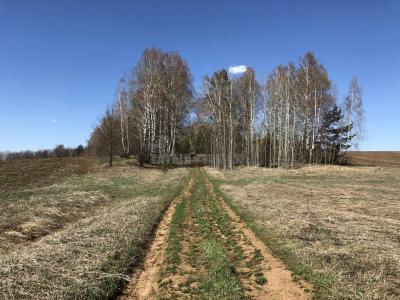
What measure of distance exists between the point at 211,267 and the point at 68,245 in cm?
396

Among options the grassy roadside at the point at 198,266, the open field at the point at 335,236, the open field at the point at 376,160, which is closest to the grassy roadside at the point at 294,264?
the open field at the point at 335,236

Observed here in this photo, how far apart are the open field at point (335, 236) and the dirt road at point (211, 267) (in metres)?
0.49

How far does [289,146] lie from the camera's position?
54.3 meters

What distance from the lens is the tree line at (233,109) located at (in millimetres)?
50250

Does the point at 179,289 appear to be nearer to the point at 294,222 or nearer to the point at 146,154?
the point at 294,222

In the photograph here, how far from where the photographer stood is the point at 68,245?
991 cm

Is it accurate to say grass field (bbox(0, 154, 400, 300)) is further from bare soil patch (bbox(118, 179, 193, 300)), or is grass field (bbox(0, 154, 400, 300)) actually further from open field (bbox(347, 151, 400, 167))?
open field (bbox(347, 151, 400, 167))

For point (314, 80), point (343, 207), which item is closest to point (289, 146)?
point (314, 80)

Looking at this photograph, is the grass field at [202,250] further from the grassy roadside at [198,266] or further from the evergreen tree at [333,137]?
the evergreen tree at [333,137]

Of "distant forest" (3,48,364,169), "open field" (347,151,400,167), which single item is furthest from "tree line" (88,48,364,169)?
"open field" (347,151,400,167)

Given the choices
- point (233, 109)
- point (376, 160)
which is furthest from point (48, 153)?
point (376, 160)

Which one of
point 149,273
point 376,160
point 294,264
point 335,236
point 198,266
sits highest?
point 376,160

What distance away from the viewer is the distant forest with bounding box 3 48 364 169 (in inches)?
1978

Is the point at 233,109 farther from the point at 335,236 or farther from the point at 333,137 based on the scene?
the point at 335,236
